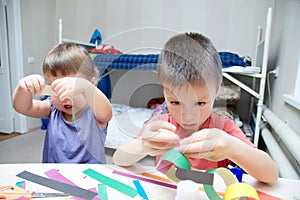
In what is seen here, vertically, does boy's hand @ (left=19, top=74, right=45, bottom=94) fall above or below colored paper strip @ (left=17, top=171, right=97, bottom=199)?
above

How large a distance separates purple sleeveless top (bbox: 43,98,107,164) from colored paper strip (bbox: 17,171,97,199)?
180mm

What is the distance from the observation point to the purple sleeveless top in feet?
2.06

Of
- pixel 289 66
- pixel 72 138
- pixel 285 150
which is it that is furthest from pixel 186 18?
pixel 72 138

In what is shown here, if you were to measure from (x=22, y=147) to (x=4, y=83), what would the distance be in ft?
2.51

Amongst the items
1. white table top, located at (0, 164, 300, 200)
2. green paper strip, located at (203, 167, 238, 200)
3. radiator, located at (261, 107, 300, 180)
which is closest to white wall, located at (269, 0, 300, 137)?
radiator, located at (261, 107, 300, 180)

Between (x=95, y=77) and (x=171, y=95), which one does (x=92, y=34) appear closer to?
(x=95, y=77)

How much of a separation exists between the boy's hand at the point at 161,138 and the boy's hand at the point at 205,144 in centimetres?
2

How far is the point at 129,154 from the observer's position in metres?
0.47

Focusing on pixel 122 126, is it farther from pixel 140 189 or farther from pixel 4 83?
pixel 4 83

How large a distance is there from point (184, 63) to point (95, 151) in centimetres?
36

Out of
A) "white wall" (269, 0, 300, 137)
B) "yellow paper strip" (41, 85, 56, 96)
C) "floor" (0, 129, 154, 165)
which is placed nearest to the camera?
"yellow paper strip" (41, 85, 56, 96)

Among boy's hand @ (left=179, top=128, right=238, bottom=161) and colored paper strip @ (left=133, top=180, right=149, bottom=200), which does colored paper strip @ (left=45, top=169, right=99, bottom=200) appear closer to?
colored paper strip @ (left=133, top=180, right=149, bottom=200)

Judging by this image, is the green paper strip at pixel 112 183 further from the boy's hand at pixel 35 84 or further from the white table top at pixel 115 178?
the boy's hand at pixel 35 84

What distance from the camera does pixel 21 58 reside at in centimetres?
224
